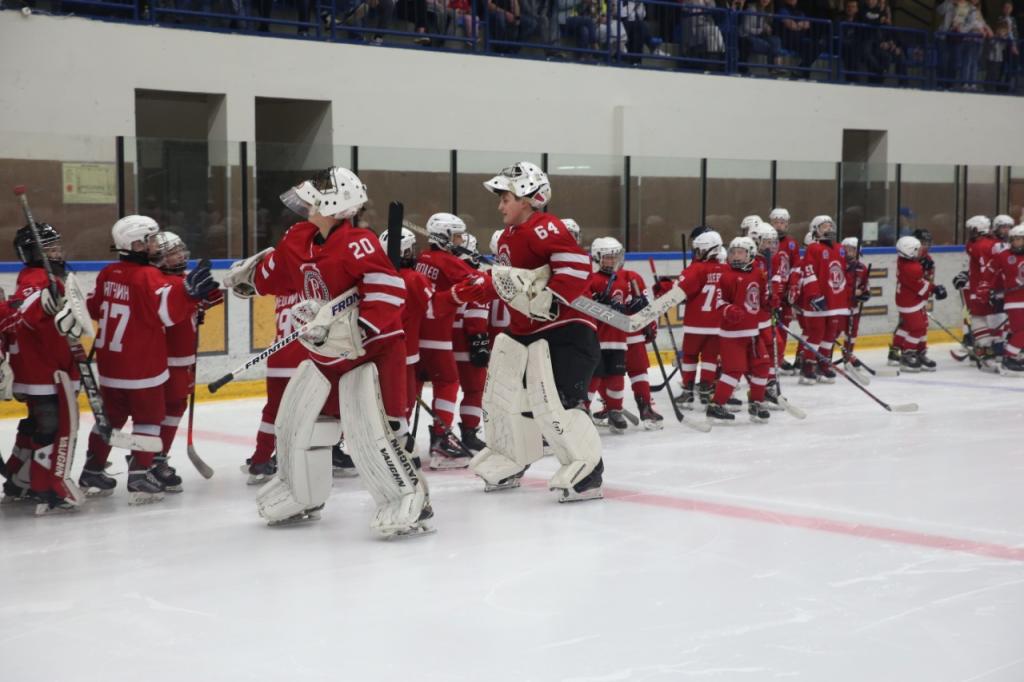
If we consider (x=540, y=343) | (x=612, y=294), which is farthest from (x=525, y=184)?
(x=612, y=294)

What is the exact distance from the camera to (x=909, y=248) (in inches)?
460

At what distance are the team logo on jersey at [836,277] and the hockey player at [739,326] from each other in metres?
2.40

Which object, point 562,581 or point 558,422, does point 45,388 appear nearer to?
point 558,422

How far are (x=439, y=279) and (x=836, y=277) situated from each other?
5052 millimetres

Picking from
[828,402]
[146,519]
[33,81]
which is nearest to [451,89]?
[33,81]

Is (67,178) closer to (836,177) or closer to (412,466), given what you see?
(412,466)

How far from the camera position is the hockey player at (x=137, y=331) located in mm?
5699

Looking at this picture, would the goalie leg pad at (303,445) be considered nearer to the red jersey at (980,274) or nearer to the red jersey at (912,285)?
the red jersey at (912,285)

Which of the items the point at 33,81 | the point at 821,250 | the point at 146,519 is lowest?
the point at 146,519

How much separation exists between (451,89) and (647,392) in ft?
18.8

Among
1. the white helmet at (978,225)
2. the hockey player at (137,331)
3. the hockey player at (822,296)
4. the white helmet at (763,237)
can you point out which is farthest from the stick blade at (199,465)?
the white helmet at (978,225)

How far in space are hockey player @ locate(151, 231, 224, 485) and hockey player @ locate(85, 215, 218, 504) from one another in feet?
0.85

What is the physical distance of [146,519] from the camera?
5582mm

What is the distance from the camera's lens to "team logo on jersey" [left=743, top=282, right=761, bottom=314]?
841 cm
